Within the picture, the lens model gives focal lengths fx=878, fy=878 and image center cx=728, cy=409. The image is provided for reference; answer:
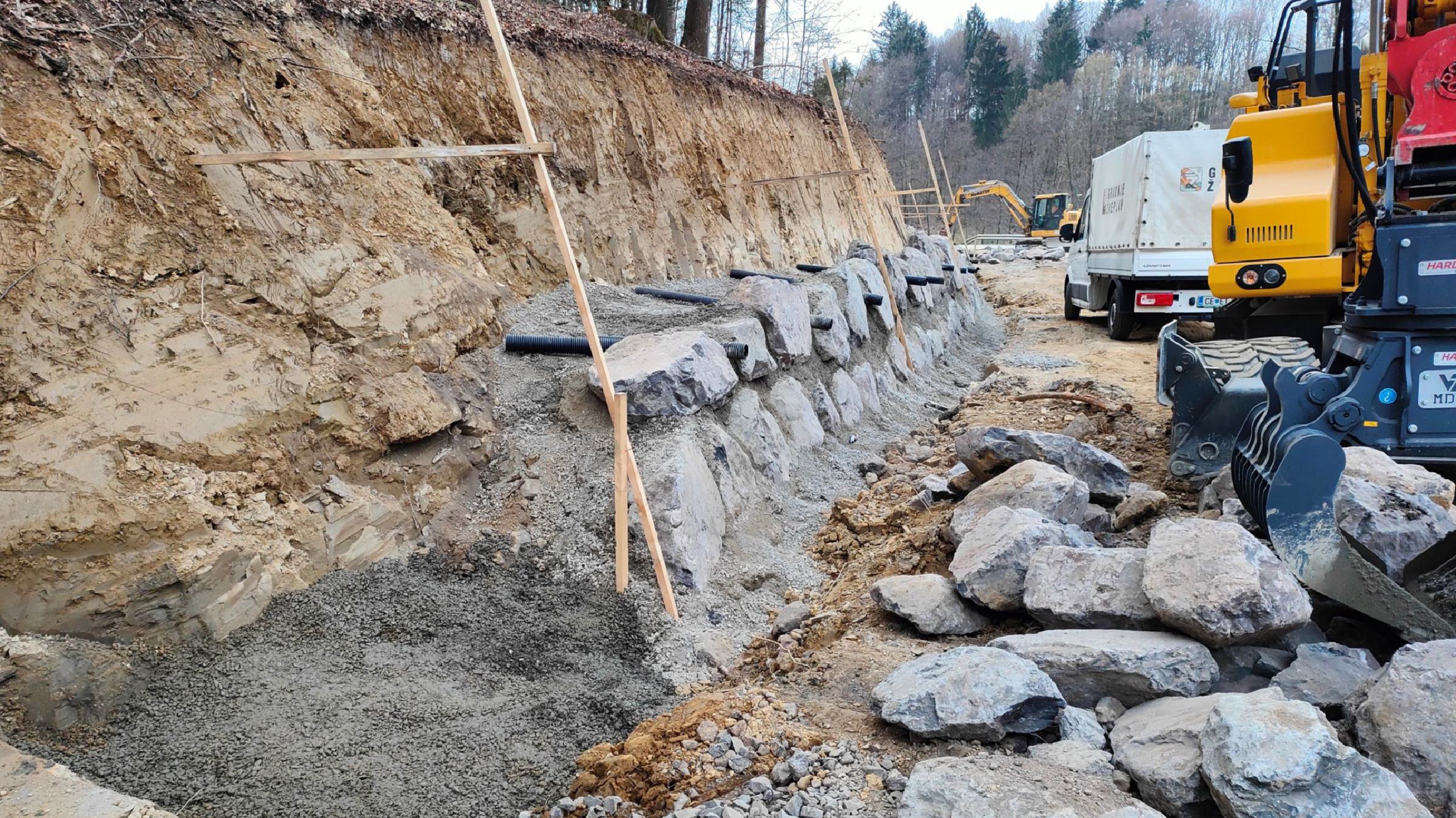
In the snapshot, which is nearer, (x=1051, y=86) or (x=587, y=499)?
(x=587, y=499)

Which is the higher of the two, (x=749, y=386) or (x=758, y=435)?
(x=749, y=386)

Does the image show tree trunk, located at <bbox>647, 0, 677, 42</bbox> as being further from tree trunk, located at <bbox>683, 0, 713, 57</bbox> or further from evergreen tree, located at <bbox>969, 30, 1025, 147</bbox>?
evergreen tree, located at <bbox>969, 30, 1025, 147</bbox>

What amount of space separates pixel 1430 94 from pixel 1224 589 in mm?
3440

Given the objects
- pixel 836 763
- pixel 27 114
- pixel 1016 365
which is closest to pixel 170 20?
pixel 27 114

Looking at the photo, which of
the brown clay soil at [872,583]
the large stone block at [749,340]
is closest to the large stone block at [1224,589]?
the brown clay soil at [872,583]

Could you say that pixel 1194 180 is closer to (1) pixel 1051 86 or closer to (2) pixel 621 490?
(2) pixel 621 490

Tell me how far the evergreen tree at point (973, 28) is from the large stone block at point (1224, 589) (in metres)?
64.3

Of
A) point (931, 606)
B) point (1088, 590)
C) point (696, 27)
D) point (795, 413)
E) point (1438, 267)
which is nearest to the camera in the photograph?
point (1088, 590)

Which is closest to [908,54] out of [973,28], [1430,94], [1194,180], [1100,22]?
[973,28]

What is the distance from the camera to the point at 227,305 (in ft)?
13.9

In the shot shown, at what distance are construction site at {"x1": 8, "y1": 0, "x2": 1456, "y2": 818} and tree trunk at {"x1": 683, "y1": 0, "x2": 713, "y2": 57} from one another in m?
7.79

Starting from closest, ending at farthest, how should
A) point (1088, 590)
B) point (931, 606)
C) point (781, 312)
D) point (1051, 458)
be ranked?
1. point (1088, 590)
2. point (931, 606)
3. point (1051, 458)
4. point (781, 312)

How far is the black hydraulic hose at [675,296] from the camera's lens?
739 cm

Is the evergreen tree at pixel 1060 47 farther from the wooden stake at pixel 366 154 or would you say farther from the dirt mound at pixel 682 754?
the dirt mound at pixel 682 754
